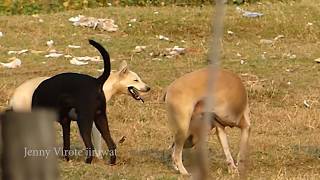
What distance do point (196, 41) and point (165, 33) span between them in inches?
28.6

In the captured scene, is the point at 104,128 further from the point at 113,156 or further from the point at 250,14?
the point at 250,14

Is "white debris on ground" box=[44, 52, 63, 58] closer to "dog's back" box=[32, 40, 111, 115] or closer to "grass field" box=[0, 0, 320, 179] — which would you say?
"grass field" box=[0, 0, 320, 179]

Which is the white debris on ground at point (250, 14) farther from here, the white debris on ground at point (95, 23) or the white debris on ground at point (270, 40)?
the white debris on ground at point (95, 23)

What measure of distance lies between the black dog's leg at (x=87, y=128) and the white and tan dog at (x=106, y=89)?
304mm

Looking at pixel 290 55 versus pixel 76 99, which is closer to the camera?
pixel 76 99

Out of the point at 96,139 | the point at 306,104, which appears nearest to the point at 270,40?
the point at 306,104

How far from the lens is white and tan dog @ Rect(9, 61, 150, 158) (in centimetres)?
759

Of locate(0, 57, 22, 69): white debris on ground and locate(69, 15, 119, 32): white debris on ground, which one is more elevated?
locate(0, 57, 22, 69): white debris on ground

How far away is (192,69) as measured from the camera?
12.2 m

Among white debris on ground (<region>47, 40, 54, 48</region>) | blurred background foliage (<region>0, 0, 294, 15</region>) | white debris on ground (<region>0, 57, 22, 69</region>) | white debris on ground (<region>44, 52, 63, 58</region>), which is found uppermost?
white debris on ground (<region>0, 57, 22, 69</region>)

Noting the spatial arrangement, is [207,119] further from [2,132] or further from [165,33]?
[165,33]

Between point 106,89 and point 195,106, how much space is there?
142 centimetres

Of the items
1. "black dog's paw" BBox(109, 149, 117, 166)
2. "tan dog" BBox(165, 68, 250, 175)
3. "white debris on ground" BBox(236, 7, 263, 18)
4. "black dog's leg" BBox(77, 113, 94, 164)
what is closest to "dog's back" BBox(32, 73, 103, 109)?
"black dog's leg" BBox(77, 113, 94, 164)

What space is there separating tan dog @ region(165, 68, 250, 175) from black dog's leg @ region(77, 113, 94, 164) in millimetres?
708
